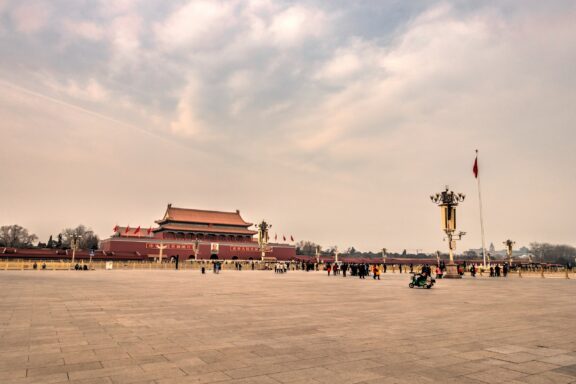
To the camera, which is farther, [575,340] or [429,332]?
[429,332]

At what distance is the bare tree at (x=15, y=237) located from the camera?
98.4 metres

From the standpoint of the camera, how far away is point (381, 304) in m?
12.8

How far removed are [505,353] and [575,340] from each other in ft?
7.26

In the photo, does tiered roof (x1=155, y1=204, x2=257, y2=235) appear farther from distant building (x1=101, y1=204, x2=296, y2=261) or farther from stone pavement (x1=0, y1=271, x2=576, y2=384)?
stone pavement (x1=0, y1=271, x2=576, y2=384)

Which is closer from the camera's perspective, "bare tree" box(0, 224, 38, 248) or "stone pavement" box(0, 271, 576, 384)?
"stone pavement" box(0, 271, 576, 384)

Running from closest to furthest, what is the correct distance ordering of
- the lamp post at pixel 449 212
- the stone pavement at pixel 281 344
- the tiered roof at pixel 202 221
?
the stone pavement at pixel 281 344, the lamp post at pixel 449 212, the tiered roof at pixel 202 221

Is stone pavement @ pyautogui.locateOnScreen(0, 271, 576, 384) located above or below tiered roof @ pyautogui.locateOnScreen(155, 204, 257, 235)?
below

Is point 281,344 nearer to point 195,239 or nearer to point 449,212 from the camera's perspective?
point 449,212

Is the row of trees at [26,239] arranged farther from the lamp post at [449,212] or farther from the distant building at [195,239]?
the lamp post at [449,212]

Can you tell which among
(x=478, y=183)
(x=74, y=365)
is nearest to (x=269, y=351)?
(x=74, y=365)

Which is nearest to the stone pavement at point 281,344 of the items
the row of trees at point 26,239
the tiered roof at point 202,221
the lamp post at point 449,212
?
the lamp post at point 449,212

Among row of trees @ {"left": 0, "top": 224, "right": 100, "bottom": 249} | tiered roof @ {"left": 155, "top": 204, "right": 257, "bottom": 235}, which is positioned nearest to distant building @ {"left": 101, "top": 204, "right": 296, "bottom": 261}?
tiered roof @ {"left": 155, "top": 204, "right": 257, "bottom": 235}

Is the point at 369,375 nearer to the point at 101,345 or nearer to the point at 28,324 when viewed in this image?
the point at 101,345

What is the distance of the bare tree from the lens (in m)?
98.4
